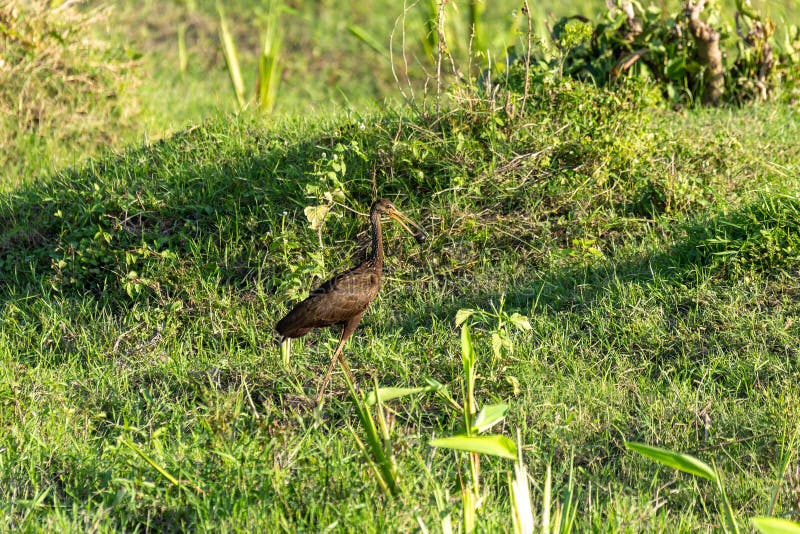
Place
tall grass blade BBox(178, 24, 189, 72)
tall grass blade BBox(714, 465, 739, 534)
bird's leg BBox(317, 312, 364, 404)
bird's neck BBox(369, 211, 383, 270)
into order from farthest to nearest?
1. tall grass blade BBox(178, 24, 189, 72)
2. bird's neck BBox(369, 211, 383, 270)
3. bird's leg BBox(317, 312, 364, 404)
4. tall grass blade BBox(714, 465, 739, 534)

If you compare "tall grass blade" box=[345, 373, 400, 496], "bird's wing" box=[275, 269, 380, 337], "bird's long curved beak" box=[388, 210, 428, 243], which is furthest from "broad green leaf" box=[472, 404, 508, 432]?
"bird's long curved beak" box=[388, 210, 428, 243]

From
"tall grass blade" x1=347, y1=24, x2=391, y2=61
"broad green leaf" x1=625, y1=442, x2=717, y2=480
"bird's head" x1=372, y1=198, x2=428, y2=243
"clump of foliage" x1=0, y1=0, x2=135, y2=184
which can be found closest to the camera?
"broad green leaf" x1=625, y1=442, x2=717, y2=480

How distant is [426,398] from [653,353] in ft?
3.87

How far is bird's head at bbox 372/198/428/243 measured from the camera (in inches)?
206

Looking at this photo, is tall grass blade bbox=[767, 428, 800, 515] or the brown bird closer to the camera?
tall grass blade bbox=[767, 428, 800, 515]

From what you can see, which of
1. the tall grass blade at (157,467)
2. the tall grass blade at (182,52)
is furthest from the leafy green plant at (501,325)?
the tall grass blade at (182,52)

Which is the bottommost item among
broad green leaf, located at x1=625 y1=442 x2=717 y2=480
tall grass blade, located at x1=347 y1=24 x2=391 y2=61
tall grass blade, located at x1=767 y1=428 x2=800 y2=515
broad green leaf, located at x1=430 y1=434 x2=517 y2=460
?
tall grass blade, located at x1=767 y1=428 x2=800 y2=515

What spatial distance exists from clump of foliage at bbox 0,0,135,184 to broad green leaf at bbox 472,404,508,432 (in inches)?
191

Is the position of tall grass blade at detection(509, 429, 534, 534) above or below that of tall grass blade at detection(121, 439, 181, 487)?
below

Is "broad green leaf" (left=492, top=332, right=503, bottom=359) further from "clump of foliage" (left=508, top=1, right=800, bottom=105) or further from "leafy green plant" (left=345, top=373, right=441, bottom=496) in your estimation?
"clump of foliage" (left=508, top=1, right=800, bottom=105)

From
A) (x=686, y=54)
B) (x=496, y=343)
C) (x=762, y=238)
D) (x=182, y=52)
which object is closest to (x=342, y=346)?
(x=496, y=343)

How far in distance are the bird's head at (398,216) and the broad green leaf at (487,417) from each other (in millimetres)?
1707

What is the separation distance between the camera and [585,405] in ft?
15.2

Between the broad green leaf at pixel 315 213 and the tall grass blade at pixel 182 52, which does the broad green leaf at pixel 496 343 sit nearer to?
the broad green leaf at pixel 315 213
